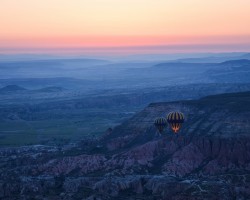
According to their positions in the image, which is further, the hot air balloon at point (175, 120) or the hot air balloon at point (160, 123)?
the hot air balloon at point (160, 123)

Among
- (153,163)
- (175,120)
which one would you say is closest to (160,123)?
(175,120)

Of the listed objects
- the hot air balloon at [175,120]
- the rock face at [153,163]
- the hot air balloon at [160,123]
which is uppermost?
the hot air balloon at [175,120]

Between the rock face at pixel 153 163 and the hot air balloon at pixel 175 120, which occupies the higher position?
the hot air balloon at pixel 175 120

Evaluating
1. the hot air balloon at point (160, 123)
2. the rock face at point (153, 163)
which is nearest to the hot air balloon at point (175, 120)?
the rock face at point (153, 163)

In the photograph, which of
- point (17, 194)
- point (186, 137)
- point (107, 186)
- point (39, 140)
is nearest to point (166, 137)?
point (186, 137)

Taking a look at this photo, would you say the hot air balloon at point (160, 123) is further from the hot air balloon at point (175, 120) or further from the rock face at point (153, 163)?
the hot air balloon at point (175, 120)

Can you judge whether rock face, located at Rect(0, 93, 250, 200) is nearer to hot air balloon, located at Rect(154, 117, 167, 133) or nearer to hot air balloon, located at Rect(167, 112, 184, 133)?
hot air balloon, located at Rect(154, 117, 167, 133)

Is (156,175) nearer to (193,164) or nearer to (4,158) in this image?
(193,164)

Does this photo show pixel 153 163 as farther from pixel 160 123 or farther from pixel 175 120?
pixel 160 123
